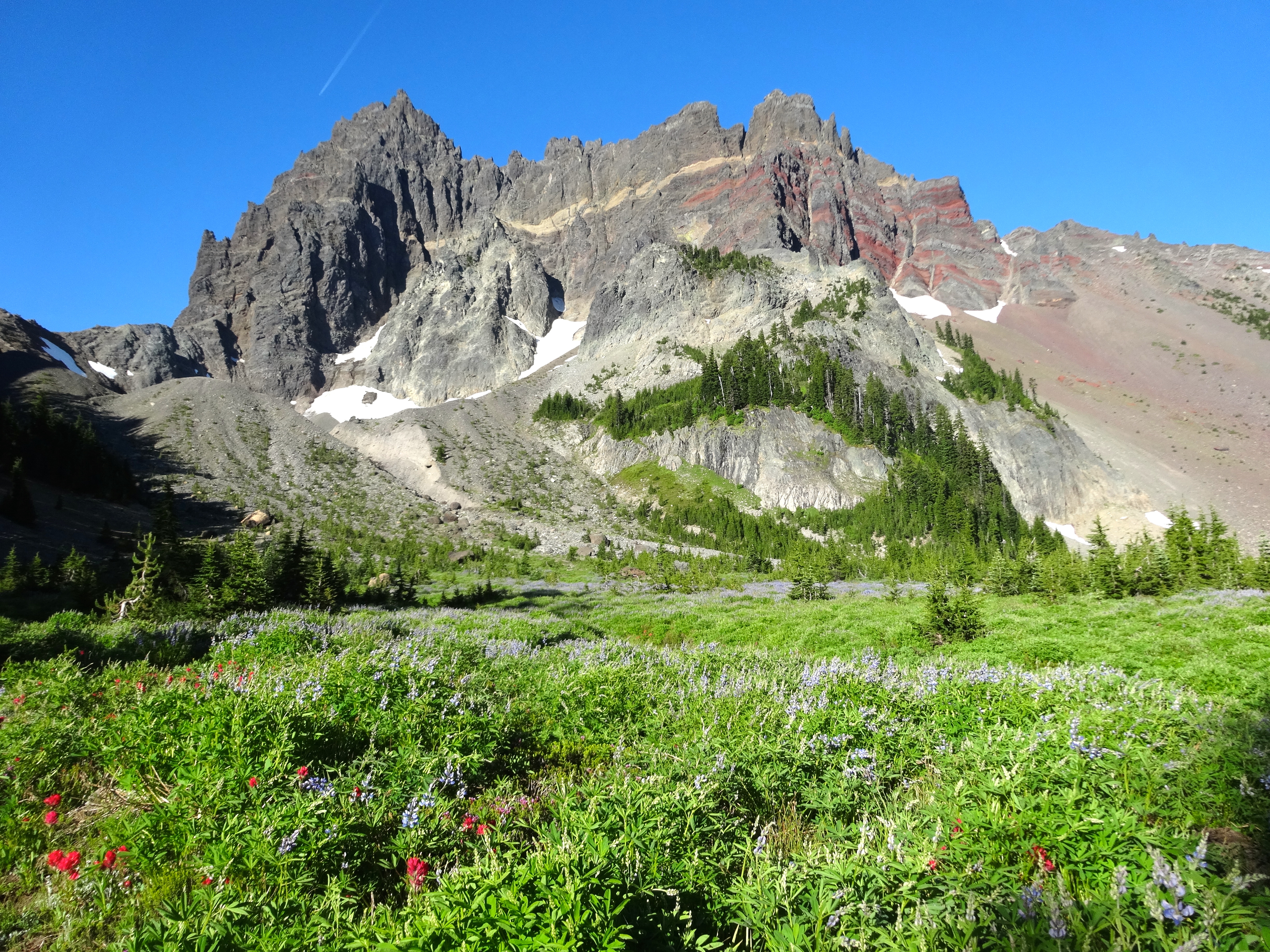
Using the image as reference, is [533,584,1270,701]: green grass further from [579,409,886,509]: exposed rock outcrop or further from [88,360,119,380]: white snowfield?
[88,360,119,380]: white snowfield

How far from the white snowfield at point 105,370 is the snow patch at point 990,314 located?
836 ft

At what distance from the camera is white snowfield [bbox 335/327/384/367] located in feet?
561

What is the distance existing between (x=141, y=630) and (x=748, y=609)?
23.1 m

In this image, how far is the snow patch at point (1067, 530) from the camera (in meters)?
87.1

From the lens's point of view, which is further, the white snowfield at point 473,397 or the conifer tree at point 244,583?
the white snowfield at point 473,397

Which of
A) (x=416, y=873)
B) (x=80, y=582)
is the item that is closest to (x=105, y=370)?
(x=80, y=582)

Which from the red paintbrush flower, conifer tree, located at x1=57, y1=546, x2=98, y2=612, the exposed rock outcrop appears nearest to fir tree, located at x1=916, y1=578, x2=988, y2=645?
the red paintbrush flower

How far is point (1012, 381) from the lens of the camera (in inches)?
4535

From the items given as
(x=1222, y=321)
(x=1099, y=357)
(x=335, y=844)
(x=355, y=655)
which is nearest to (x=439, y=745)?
(x=335, y=844)

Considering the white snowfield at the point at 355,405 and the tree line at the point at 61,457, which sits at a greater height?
the white snowfield at the point at 355,405

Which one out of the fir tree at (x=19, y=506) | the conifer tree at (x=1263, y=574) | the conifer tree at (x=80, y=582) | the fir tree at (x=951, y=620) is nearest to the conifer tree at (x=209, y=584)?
the conifer tree at (x=80, y=582)

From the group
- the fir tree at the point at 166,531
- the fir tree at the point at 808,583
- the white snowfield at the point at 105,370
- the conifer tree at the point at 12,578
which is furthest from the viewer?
the white snowfield at the point at 105,370

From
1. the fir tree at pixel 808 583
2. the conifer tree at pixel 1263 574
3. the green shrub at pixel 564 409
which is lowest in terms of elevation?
the fir tree at pixel 808 583

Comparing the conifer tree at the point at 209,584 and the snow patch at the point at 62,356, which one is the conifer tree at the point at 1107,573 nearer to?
the conifer tree at the point at 209,584
